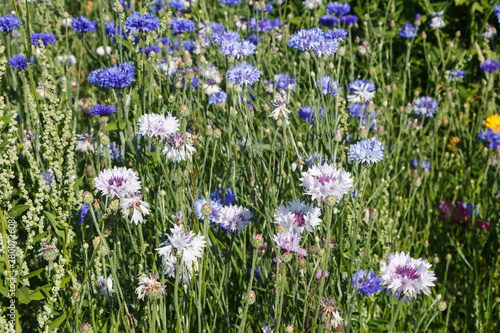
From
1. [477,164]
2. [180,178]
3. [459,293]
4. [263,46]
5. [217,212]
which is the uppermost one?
[263,46]

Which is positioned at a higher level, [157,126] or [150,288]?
[157,126]

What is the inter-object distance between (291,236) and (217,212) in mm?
398

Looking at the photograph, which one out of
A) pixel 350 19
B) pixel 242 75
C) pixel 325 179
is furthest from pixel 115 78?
pixel 350 19

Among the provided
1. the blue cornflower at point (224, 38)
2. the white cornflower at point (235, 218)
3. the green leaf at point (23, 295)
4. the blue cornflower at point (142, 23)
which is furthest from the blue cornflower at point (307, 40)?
the green leaf at point (23, 295)

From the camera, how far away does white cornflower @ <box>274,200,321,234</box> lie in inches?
53.7

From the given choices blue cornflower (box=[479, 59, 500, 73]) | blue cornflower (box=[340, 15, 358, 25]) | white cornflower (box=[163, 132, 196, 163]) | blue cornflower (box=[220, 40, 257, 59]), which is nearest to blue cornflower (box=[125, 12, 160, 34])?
blue cornflower (box=[220, 40, 257, 59])

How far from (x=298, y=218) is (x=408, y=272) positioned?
1.13 feet

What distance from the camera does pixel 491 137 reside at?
2.72 meters


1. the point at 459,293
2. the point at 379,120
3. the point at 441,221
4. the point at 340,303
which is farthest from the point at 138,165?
the point at 441,221

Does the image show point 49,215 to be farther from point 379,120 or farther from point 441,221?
point 441,221

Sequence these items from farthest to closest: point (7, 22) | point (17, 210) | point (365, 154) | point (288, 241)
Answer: point (7, 22), point (365, 154), point (17, 210), point (288, 241)

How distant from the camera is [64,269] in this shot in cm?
157

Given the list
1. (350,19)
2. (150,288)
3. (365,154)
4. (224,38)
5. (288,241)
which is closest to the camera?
(150,288)

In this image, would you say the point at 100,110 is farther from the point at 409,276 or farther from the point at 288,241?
the point at 409,276
